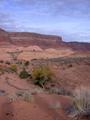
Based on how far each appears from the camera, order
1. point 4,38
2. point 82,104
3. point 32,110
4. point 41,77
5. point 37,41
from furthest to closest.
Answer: point 37,41
point 4,38
point 41,77
point 32,110
point 82,104

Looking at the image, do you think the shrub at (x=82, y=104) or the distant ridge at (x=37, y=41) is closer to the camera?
the shrub at (x=82, y=104)

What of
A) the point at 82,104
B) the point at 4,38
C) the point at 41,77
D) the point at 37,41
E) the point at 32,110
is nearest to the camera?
the point at 82,104

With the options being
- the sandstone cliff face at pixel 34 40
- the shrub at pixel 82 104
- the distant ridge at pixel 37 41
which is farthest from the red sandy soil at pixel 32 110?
the sandstone cliff face at pixel 34 40

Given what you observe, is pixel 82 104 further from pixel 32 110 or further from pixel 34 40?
pixel 34 40

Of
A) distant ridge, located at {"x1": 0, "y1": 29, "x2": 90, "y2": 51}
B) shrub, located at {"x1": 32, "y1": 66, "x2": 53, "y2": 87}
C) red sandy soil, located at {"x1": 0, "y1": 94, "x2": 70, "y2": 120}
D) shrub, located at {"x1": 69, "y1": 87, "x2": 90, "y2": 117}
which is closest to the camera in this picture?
shrub, located at {"x1": 69, "y1": 87, "x2": 90, "y2": 117}

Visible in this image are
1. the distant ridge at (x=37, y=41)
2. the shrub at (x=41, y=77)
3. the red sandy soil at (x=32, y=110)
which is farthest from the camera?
the distant ridge at (x=37, y=41)

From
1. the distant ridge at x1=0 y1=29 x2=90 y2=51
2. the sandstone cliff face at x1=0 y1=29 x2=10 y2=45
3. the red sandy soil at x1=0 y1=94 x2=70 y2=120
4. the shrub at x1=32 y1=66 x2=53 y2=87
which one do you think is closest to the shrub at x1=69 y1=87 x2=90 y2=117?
the red sandy soil at x1=0 y1=94 x2=70 y2=120

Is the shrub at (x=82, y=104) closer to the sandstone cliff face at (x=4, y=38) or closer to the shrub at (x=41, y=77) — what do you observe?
the shrub at (x=41, y=77)

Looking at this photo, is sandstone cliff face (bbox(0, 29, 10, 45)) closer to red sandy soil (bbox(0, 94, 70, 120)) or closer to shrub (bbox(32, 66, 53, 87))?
shrub (bbox(32, 66, 53, 87))

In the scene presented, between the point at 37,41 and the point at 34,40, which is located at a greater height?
the point at 34,40

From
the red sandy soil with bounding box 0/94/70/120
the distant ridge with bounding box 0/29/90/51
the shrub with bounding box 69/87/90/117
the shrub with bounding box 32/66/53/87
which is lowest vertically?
the distant ridge with bounding box 0/29/90/51

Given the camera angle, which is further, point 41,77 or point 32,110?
point 41,77

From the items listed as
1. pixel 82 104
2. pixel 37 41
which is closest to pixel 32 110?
pixel 82 104

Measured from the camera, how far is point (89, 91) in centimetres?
1074
